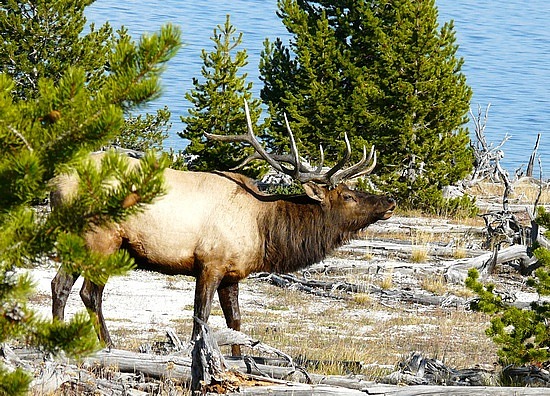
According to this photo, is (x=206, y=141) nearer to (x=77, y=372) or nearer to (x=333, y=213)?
(x=333, y=213)

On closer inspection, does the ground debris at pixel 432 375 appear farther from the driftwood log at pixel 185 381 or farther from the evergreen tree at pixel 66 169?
the evergreen tree at pixel 66 169

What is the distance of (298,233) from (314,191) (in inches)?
17.5

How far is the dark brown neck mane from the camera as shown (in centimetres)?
905

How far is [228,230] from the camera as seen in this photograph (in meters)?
8.70

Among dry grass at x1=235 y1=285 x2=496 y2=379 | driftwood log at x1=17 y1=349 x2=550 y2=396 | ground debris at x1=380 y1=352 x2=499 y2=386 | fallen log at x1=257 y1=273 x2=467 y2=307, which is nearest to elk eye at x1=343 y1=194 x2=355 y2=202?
dry grass at x1=235 y1=285 x2=496 y2=379

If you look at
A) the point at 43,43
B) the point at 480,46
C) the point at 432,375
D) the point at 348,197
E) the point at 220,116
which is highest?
the point at 348,197

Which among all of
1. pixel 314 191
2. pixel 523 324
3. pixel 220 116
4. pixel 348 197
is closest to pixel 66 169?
pixel 523 324

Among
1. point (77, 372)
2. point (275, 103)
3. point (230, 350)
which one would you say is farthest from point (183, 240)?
point (275, 103)

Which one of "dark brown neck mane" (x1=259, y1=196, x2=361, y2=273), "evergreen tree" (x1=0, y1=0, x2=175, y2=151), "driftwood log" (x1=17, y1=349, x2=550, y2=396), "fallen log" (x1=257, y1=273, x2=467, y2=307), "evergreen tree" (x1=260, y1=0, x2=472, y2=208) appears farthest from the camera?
→ "evergreen tree" (x1=260, y1=0, x2=472, y2=208)

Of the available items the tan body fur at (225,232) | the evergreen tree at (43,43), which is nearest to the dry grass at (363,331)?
the tan body fur at (225,232)

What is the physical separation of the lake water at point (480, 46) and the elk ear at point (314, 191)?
66.4ft

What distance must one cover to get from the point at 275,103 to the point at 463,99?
335 cm

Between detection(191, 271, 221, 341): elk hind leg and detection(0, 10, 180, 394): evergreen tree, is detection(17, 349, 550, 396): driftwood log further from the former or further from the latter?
detection(0, 10, 180, 394): evergreen tree

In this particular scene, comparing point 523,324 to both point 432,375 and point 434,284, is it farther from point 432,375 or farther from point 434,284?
point 434,284
